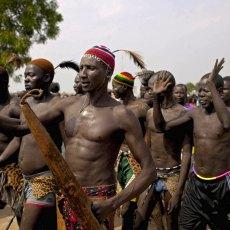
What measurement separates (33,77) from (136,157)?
5.83 ft

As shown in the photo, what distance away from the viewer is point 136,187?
307 cm

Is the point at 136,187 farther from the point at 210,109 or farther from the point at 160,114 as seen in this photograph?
the point at 160,114

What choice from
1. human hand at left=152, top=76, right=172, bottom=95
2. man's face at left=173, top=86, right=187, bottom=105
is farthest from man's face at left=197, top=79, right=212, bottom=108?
man's face at left=173, top=86, right=187, bottom=105

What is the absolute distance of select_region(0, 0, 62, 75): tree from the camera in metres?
23.4

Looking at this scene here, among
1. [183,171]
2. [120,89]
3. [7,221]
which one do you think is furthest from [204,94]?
[7,221]

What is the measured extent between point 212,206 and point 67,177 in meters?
2.60

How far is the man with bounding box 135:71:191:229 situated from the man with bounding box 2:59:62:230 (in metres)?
1.30

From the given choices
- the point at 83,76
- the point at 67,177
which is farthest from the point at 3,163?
the point at 67,177

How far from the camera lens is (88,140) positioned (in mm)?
3311

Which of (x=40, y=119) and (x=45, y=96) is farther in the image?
(x=45, y=96)

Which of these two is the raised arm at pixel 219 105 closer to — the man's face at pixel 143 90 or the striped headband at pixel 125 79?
the striped headband at pixel 125 79

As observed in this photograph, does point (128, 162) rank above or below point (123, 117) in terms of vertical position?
below

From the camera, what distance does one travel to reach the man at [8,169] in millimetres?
5359

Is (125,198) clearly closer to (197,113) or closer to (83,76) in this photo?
(83,76)
